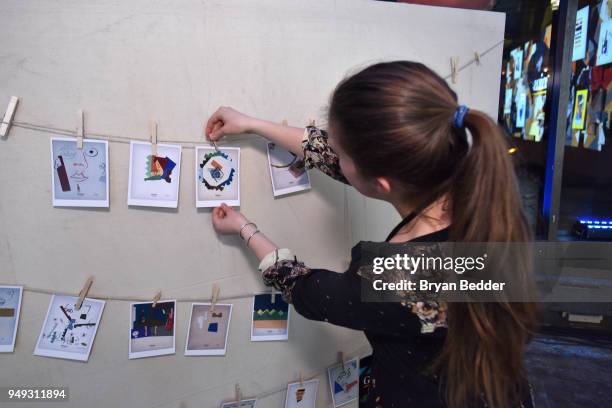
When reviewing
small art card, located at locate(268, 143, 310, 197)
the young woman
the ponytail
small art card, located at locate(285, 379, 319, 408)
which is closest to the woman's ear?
the young woman

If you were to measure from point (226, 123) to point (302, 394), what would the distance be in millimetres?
797

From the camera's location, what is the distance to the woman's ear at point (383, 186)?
732mm

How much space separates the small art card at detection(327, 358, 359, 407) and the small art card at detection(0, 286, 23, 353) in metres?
0.81

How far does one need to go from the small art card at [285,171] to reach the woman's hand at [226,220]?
130mm

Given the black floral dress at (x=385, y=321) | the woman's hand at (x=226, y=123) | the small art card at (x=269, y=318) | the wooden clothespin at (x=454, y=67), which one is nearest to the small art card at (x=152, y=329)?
the small art card at (x=269, y=318)

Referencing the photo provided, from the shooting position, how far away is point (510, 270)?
0.73 meters

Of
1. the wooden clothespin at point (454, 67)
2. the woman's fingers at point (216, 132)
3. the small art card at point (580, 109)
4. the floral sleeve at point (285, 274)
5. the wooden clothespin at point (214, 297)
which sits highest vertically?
the small art card at point (580, 109)

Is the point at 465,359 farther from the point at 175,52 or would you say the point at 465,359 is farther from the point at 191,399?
the point at 175,52

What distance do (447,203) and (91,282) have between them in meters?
0.79

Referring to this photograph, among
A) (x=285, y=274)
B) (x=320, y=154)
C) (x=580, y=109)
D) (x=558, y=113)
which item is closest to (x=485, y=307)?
(x=285, y=274)

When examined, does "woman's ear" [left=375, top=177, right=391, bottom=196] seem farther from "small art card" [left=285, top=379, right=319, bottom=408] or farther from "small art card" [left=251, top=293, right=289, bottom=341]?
"small art card" [left=285, top=379, right=319, bottom=408]

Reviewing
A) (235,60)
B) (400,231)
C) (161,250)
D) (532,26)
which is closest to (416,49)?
(235,60)

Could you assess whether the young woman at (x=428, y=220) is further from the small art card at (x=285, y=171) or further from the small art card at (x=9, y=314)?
the small art card at (x=9, y=314)

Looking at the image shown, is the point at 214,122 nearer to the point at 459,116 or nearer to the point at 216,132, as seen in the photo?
the point at 216,132
